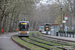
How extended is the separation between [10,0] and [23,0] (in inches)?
123

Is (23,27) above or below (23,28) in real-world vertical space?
above

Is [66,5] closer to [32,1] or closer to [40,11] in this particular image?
[32,1]

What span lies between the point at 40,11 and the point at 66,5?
1370 inches

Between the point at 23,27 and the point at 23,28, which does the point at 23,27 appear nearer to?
the point at 23,27

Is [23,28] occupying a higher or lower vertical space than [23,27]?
lower

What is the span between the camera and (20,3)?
4059 cm

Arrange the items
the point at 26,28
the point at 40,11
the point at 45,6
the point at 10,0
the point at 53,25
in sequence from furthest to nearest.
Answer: the point at 40,11
the point at 45,6
the point at 10,0
the point at 53,25
the point at 26,28

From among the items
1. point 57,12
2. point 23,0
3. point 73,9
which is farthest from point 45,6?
point 23,0

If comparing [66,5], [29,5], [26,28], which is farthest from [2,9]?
[66,5]

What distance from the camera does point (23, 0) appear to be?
39.4 m

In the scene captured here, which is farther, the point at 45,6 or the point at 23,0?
the point at 45,6

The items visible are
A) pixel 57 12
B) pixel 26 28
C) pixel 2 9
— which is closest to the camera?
pixel 26 28

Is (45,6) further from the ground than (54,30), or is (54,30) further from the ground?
(45,6)

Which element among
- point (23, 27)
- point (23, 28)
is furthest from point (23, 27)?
point (23, 28)
